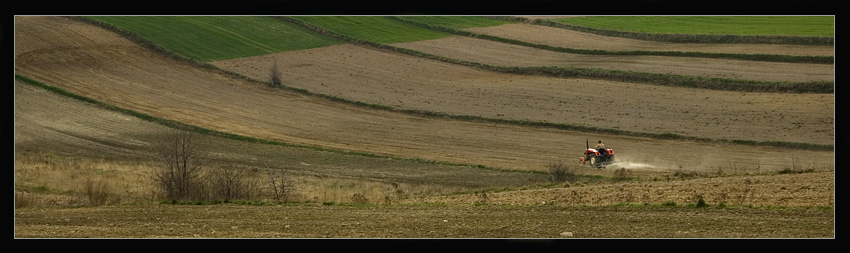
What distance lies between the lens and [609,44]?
71.8 m

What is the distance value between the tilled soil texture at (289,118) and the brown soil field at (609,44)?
436 inches

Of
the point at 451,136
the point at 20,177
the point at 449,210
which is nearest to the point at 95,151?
the point at 20,177

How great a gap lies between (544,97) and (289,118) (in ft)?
50.2

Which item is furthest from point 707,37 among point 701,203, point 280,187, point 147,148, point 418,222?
point 418,222

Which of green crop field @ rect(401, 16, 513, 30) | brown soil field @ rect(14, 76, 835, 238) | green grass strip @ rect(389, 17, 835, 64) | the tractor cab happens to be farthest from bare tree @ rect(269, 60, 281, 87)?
brown soil field @ rect(14, 76, 835, 238)

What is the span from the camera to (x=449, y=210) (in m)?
25.8

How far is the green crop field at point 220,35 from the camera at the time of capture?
67188 mm

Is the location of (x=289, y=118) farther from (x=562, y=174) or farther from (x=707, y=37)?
(x=707, y=37)

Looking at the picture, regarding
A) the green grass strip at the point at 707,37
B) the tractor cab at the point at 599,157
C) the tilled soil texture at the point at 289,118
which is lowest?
the tractor cab at the point at 599,157

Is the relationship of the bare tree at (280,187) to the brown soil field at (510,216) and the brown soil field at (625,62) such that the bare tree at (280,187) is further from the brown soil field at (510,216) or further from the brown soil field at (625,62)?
the brown soil field at (625,62)

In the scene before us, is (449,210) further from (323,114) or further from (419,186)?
(323,114)

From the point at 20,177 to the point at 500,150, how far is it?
21.4 m

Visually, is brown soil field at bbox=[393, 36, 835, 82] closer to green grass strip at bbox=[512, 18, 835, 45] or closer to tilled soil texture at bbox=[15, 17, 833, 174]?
green grass strip at bbox=[512, 18, 835, 45]

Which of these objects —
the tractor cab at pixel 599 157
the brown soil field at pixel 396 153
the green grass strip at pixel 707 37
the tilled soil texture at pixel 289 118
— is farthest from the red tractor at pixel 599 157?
the green grass strip at pixel 707 37
